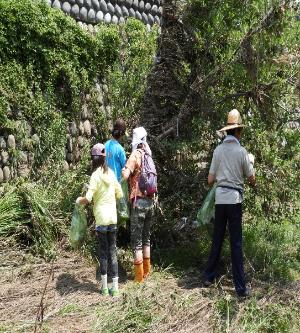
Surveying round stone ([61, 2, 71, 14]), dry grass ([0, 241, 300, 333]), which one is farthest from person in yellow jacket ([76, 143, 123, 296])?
round stone ([61, 2, 71, 14])

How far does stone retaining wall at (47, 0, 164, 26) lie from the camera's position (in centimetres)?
988

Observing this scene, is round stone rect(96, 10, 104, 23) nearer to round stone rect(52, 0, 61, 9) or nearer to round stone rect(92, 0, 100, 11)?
round stone rect(92, 0, 100, 11)

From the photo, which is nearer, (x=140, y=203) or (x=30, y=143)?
(x=140, y=203)

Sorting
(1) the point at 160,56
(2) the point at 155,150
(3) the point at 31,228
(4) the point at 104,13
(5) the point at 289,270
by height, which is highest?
(4) the point at 104,13

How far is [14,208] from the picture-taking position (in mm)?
7344

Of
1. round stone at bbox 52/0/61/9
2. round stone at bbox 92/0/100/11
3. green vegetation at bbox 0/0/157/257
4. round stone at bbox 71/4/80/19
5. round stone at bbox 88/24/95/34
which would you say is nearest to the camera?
green vegetation at bbox 0/0/157/257

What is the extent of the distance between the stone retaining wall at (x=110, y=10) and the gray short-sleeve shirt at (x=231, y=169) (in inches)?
168

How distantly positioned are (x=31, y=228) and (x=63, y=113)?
2.24 meters

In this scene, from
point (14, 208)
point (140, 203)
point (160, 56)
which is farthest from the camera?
point (160, 56)

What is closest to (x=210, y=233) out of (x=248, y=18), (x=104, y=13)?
(x=248, y=18)

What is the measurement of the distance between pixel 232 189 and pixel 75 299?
77.4 inches

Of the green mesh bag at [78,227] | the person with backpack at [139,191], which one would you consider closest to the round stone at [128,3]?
the person with backpack at [139,191]

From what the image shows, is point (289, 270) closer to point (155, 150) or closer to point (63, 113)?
point (155, 150)

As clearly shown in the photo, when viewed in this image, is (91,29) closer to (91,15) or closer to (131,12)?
(91,15)
